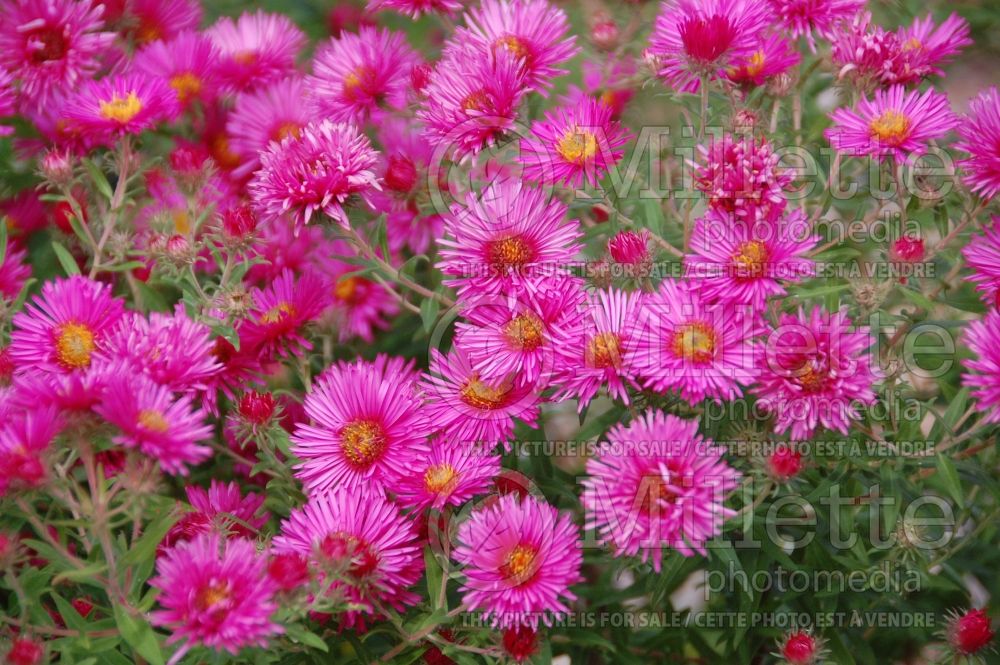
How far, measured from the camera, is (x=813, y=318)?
1172mm

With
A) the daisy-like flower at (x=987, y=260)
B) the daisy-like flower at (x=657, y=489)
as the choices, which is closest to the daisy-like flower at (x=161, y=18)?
the daisy-like flower at (x=657, y=489)

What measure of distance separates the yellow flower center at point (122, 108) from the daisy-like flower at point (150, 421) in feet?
1.89

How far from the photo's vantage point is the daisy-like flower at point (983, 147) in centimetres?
124

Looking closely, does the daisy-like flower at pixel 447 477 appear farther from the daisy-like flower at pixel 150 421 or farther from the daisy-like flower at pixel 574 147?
the daisy-like flower at pixel 574 147

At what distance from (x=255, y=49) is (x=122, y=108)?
0.33 meters

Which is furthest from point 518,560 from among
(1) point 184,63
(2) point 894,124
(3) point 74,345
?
(1) point 184,63

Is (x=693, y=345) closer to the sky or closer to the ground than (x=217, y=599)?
closer to the sky

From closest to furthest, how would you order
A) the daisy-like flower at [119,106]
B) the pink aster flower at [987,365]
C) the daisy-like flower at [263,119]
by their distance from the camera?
the pink aster flower at [987,365], the daisy-like flower at [119,106], the daisy-like flower at [263,119]

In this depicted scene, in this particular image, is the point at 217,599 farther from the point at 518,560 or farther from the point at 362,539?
the point at 518,560

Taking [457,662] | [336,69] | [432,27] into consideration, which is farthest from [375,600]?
[432,27]

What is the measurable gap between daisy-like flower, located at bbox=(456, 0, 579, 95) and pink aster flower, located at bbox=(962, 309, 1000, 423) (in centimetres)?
63

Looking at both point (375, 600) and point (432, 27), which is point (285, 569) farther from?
point (432, 27)

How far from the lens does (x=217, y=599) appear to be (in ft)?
3.37

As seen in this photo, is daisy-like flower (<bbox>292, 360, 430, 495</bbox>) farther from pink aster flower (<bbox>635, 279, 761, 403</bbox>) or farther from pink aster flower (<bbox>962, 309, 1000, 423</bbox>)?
pink aster flower (<bbox>962, 309, 1000, 423</bbox>)
